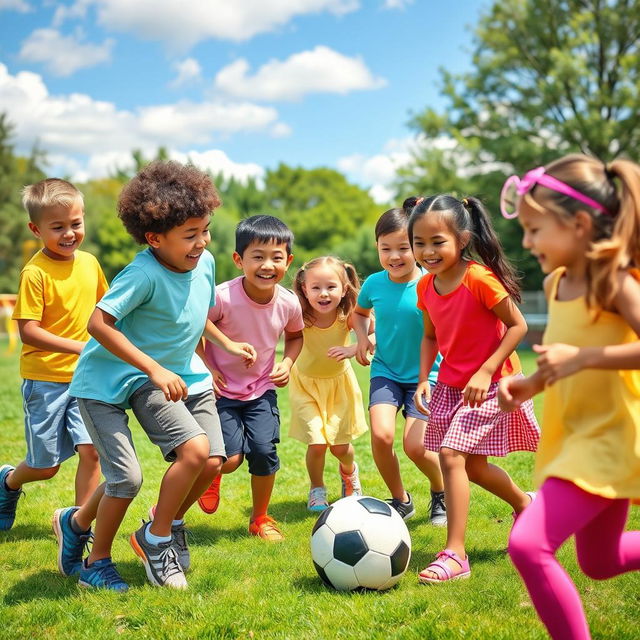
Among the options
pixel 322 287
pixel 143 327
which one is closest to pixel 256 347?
pixel 322 287

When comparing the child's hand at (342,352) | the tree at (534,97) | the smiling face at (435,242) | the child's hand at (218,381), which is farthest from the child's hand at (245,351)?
the tree at (534,97)

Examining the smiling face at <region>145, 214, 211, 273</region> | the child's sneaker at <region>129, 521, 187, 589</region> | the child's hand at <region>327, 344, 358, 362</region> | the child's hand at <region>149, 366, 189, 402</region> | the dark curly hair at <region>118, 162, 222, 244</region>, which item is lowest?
the child's sneaker at <region>129, 521, 187, 589</region>

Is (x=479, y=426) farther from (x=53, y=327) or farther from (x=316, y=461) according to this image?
(x=53, y=327)

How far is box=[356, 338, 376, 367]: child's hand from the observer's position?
5.45m

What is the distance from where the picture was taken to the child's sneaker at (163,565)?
13.6ft

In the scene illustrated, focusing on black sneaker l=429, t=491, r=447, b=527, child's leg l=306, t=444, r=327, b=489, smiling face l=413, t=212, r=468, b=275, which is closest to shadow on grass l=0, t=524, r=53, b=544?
child's leg l=306, t=444, r=327, b=489

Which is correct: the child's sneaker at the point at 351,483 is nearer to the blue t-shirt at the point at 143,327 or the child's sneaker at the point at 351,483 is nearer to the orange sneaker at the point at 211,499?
the orange sneaker at the point at 211,499

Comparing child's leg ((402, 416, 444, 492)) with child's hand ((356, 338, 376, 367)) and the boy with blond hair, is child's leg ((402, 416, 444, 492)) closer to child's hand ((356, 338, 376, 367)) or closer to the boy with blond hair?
child's hand ((356, 338, 376, 367))

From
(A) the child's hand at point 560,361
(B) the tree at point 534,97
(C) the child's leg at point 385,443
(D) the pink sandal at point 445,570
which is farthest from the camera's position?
(B) the tree at point 534,97

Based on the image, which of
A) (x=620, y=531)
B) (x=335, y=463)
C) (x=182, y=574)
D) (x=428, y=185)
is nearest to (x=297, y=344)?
(x=182, y=574)

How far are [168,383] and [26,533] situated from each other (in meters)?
2.25

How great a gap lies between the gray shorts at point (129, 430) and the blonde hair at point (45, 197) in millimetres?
1510

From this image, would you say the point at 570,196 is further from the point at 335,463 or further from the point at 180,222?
the point at 335,463

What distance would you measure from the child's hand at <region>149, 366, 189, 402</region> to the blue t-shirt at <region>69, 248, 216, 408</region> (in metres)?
0.33
